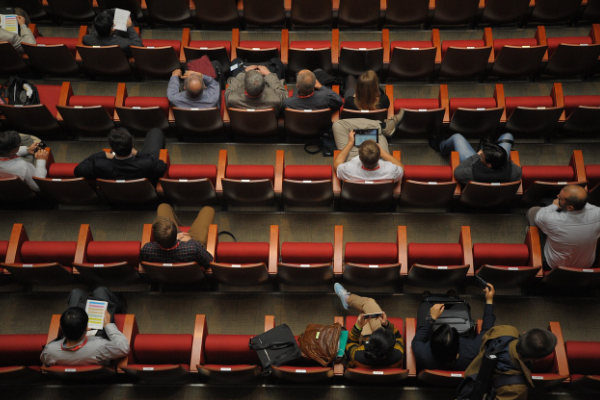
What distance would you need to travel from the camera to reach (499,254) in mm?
1199

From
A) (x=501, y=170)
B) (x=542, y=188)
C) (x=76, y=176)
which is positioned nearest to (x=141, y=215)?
(x=76, y=176)

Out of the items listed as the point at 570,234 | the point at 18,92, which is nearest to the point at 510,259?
the point at 570,234

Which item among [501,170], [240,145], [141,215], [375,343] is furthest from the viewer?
[240,145]

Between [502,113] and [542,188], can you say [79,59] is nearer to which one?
[502,113]

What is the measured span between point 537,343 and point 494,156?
489mm

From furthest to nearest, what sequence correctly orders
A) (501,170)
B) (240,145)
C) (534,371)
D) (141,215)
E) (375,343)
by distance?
1. (240,145)
2. (141,215)
3. (501,170)
4. (534,371)
5. (375,343)

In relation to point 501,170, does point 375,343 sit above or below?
below

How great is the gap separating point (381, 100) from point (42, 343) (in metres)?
1.05

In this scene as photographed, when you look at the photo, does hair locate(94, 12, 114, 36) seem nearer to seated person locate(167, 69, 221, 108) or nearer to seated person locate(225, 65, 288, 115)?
seated person locate(167, 69, 221, 108)

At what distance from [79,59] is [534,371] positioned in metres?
1.53

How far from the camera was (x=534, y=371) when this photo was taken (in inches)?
42.6

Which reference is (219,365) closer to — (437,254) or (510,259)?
(437,254)

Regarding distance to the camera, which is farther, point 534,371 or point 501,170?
point 501,170

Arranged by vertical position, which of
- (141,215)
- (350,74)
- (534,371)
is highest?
(350,74)
